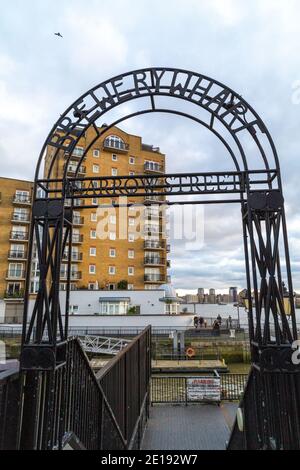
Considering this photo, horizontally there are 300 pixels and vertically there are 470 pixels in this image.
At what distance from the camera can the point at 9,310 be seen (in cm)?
3519

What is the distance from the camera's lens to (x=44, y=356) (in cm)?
352

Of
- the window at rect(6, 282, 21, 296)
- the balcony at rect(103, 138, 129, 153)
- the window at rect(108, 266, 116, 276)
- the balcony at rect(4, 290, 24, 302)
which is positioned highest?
the balcony at rect(103, 138, 129, 153)

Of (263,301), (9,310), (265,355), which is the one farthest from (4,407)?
(9,310)

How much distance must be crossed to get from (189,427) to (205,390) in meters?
2.53

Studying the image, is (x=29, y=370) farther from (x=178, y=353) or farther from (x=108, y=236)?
(x=108, y=236)

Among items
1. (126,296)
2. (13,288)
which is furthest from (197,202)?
(13,288)

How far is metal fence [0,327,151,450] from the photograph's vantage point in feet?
9.24

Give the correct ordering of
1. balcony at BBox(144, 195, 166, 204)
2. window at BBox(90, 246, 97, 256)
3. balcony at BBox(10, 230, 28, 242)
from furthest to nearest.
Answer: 1. balcony at BBox(10, 230, 28, 242)
2. window at BBox(90, 246, 97, 256)
3. balcony at BBox(144, 195, 166, 204)

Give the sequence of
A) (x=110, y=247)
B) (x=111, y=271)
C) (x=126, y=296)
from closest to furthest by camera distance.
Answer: (x=126, y=296) → (x=111, y=271) → (x=110, y=247)

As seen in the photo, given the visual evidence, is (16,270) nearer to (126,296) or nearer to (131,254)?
(131,254)

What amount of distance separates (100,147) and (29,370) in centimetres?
4063


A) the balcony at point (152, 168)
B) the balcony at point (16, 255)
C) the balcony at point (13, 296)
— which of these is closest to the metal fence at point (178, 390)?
the balcony at point (13, 296)

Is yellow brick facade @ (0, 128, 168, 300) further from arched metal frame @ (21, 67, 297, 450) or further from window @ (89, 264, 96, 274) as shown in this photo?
arched metal frame @ (21, 67, 297, 450)

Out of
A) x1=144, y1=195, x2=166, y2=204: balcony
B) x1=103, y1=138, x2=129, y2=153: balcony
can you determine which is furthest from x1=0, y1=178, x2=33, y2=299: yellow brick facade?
x1=144, y1=195, x2=166, y2=204: balcony
